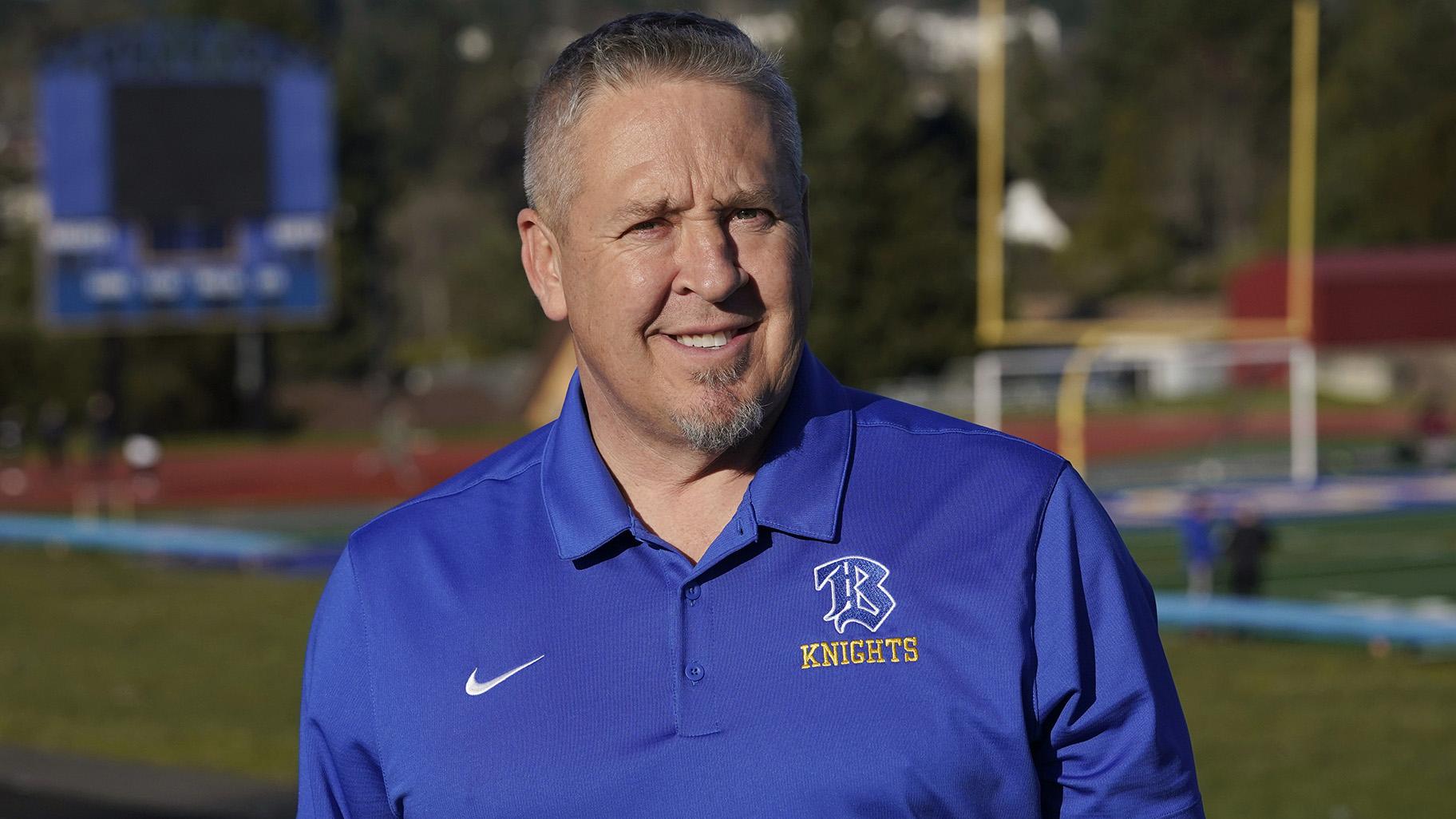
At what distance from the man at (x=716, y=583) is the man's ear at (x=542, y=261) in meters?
0.06

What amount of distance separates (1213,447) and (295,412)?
811 inches

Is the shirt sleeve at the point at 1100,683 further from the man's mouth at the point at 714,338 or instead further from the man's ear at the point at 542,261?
the man's ear at the point at 542,261

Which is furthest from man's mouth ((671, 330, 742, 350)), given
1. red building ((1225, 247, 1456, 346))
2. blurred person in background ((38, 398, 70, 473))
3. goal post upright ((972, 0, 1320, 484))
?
red building ((1225, 247, 1456, 346))

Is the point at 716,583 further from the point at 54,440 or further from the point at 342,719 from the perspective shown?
the point at 54,440

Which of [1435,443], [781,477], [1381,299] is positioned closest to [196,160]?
[1435,443]

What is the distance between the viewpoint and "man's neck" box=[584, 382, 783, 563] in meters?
2.06

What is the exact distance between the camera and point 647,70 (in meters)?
1.99

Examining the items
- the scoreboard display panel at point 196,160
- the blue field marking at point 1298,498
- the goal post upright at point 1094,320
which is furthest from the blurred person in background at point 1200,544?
the scoreboard display panel at point 196,160

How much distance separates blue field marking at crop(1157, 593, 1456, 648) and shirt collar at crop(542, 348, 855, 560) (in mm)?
11373

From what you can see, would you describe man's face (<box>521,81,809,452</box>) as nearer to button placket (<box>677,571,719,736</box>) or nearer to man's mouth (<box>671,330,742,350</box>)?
man's mouth (<box>671,330,742,350</box>)

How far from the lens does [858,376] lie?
46219 mm

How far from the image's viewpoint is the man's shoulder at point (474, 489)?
213 centimetres

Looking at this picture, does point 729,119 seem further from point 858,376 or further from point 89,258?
point 858,376

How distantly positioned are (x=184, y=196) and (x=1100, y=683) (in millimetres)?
25033
